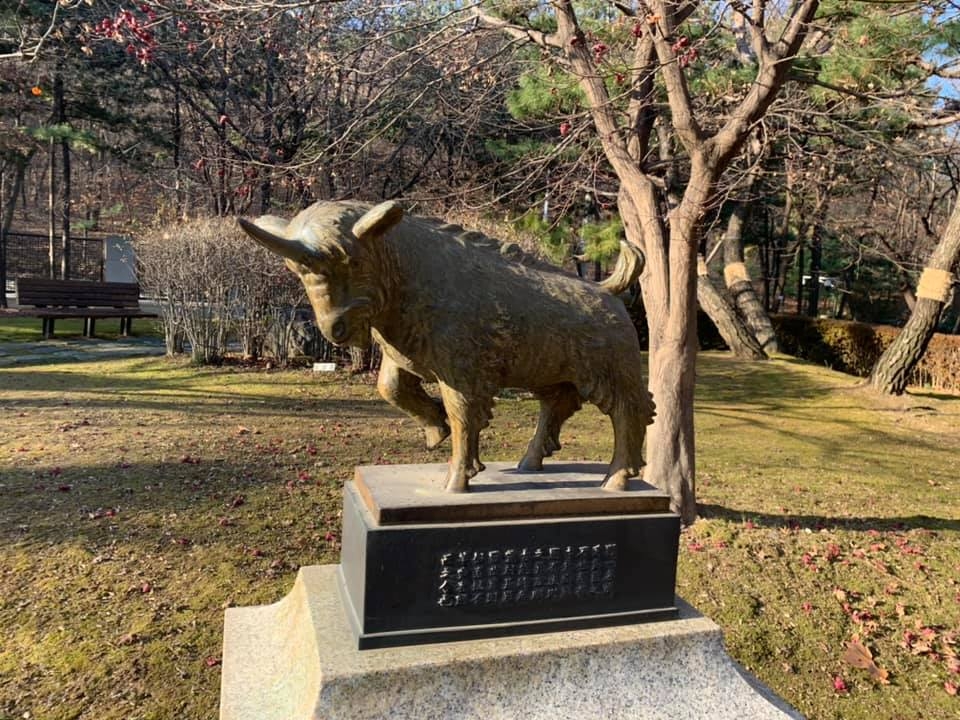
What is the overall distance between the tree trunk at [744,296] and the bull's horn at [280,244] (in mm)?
15739

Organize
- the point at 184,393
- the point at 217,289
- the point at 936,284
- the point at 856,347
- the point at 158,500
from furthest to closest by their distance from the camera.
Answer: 1. the point at 856,347
2. the point at 936,284
3. the point at 217,289
4. the point at 184,393
5. the point at 158,500

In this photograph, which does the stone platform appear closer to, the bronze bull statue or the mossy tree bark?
the bronze bull statue

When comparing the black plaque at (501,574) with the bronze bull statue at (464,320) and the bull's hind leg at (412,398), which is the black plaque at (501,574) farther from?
the bull's hind leg at (412,398)

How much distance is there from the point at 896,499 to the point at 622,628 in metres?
4.98

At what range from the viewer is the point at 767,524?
5.69 m

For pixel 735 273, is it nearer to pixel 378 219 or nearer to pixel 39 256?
pixel 378 219

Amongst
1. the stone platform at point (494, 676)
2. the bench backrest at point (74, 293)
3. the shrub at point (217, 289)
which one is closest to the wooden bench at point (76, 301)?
the bench backrest at point (74, 293)

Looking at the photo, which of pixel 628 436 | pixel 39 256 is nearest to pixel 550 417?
pixel 628 436

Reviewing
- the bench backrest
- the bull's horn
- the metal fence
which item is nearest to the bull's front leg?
the bull's horn

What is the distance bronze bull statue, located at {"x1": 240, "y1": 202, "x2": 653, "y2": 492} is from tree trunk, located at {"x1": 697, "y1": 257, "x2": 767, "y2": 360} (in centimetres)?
1330

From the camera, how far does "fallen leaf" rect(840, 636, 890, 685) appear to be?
4.02m

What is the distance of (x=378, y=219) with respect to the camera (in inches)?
97.6

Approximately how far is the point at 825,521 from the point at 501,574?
13.9 ft

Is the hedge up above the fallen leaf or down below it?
above
